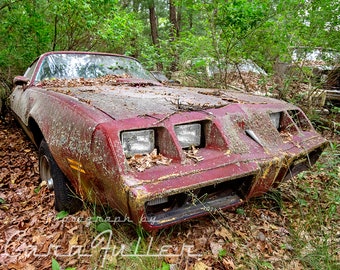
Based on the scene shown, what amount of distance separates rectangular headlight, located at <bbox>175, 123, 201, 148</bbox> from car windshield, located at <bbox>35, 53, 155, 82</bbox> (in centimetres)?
195

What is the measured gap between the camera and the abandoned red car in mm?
1527

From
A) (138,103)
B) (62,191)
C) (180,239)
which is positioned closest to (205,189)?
(180,239)

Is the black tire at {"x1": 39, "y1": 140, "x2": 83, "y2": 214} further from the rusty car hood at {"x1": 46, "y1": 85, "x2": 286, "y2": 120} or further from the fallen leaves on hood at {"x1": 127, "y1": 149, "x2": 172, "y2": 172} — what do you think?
the fallen leaves on hood at {"x1": 127, "y1": 149, "x2": 172, "y2": 172}

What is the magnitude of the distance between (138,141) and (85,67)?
84.0 inches

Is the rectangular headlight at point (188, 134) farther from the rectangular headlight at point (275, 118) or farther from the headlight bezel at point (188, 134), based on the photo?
the rectangular headlight at point (275, 118)

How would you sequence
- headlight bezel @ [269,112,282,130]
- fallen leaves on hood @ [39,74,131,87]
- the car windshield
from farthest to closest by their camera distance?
the car windshield
fallen leaves on hood @ [39,74,131,87]
headlight bezel @ [269,112,282,130]

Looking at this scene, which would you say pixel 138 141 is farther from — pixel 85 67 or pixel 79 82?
pixel 85 67

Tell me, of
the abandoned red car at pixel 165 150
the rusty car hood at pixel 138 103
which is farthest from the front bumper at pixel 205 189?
the rusty car hood at pixel 138 103

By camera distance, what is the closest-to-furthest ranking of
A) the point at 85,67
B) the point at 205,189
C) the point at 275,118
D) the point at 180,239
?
1. the point at 205,189
2. the point at 180,239
3. the point at 275,118
4. the point at 85,67

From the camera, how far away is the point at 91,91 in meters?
2.50

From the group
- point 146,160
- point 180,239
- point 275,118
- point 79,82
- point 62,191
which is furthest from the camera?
point 79,82

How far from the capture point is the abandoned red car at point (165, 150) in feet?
5.01

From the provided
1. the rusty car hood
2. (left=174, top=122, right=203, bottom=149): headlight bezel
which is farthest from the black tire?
(left=174, top=122, right=203, bottom=149): headlight bezel

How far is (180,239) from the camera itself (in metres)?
2.01
